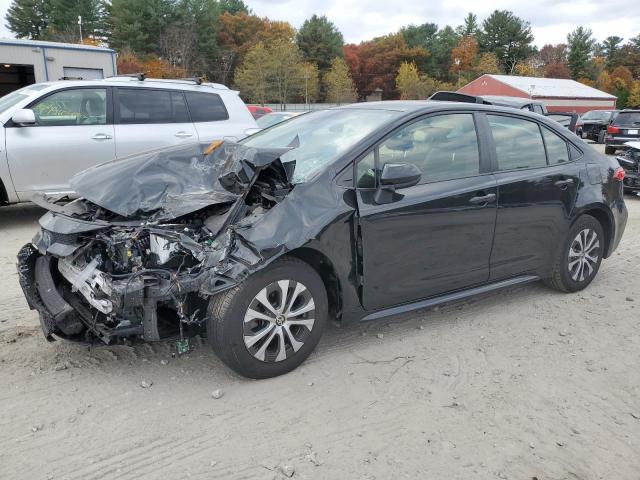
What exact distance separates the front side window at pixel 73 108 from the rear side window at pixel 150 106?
10.0 inches

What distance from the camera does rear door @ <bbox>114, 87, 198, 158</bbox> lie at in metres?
7.32

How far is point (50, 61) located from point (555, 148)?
51.8 ft

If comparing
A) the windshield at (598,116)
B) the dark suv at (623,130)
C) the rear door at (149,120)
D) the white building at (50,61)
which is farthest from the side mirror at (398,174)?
the windshield at (598,116)

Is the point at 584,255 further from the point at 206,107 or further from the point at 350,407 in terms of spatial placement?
the point at 206,107

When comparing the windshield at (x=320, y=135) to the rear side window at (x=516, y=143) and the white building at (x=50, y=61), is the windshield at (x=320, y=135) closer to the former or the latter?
the rear side window at (x=516, y=143)

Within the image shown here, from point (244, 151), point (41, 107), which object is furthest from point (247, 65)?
point (244, 151)

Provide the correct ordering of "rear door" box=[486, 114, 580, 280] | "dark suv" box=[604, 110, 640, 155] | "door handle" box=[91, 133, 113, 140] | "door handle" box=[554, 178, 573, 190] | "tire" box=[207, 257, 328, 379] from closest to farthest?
1. "tire" box=[207, 257, 328, 379]
2. "rear door" box=[486, 114, 580, 280]
3. "door handle" box=[554, 178, 573, 190]
4. "door handle" box=[91, 133, 113, 140]
5. "dark suv" box=[604, 110, 640, 155]

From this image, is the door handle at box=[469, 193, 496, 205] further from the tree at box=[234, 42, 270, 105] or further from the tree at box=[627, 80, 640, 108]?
the tree at box=[627, 80, 640, 108]

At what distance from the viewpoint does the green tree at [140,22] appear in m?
58.3

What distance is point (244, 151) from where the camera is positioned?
3512 mm

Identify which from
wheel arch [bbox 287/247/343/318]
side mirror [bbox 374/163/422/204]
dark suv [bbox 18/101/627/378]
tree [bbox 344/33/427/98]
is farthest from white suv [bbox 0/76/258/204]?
tree [bbox 344/33/427/98]

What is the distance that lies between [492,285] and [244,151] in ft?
7.37

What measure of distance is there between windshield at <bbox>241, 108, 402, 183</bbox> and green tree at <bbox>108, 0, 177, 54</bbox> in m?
59.8

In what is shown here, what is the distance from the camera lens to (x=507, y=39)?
97.2 metres
